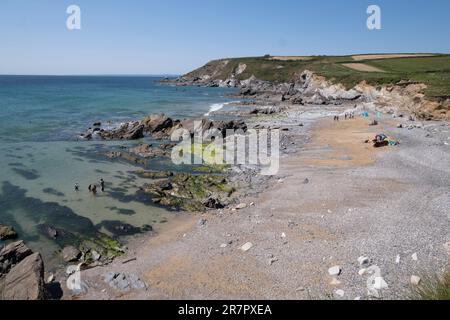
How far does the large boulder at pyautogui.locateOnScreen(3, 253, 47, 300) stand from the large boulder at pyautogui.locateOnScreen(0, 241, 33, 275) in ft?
6.17

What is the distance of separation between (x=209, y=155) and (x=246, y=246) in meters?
19.5

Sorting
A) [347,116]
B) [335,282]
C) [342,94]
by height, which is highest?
[342,94]

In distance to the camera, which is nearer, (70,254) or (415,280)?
(415,280)

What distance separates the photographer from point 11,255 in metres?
16.2

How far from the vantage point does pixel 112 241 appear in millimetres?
19094

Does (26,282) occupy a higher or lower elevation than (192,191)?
lower

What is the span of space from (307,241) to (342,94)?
7009 cm

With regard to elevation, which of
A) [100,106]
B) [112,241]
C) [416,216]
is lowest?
[112,241]

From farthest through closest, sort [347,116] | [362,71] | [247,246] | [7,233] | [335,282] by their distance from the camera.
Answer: [362,71] < [347,116] < [7,233] < [247,246] < [335,282]

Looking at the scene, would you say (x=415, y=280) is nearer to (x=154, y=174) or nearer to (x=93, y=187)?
(x=93, y=187)

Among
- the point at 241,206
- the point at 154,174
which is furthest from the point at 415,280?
the point at 154,174

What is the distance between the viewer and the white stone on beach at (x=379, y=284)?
43.6 feet

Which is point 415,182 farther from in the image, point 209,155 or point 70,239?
point 70,239
